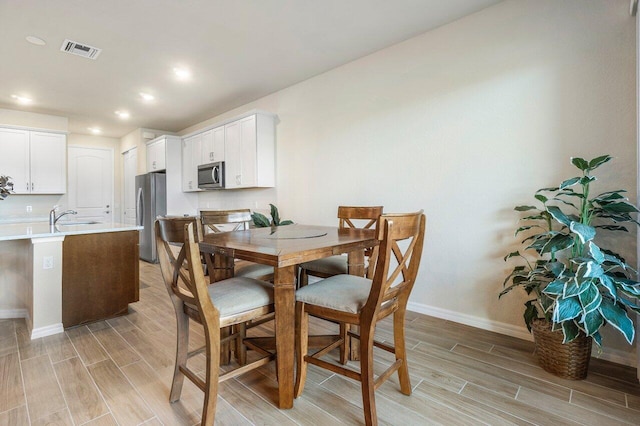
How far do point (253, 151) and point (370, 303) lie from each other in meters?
3.21

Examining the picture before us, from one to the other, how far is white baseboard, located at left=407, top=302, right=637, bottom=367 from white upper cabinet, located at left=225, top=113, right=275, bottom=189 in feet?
8.18

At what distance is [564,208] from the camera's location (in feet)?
6.98

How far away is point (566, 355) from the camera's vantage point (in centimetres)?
177

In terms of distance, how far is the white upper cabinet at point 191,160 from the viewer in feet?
17.0

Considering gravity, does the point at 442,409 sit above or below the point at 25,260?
below

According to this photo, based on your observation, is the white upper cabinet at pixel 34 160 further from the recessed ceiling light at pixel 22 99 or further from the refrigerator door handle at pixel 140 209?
the refrigerator door handle at pixel 140 209

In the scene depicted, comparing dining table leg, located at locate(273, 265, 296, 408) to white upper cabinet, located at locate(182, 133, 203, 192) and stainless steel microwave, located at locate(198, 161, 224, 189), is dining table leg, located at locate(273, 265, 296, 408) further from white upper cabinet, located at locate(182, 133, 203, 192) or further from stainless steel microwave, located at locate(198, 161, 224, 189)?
white upper cabinet, located at locate(182, 133, 203, 192)

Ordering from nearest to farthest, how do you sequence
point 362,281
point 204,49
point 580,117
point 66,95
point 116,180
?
point 362,281
point 580,117
point 204,49
point 66,95
point 116,180

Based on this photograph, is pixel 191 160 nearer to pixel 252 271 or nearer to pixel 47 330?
pixel 47 330

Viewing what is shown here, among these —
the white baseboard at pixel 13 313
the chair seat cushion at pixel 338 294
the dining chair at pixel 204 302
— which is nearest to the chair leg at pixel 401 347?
the chair seat cushion at pixel 338 294

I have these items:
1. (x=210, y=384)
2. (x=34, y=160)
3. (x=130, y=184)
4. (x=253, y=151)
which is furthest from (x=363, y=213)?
(x=130, y=184)

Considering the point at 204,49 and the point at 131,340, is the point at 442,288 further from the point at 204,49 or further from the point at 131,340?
the point at 204,49

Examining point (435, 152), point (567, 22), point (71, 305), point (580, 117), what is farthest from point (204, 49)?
Result: point (580, 117)

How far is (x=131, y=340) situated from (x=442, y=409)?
2.23 m
